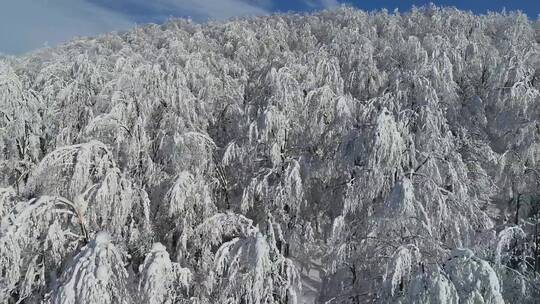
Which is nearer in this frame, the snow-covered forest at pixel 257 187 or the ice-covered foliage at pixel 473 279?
the ice-covered foliage at pixel 473 279

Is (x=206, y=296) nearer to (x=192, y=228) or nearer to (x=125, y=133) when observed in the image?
(x=192, y=228)

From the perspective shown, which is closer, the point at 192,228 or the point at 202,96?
the point at 192,228

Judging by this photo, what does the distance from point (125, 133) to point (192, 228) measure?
2.18 meters

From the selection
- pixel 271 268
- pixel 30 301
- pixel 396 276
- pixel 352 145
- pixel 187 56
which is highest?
pixel 187 56

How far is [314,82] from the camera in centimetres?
1309

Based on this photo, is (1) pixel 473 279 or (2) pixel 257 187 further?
(2) pixel 257 187

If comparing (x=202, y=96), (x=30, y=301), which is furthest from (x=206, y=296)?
(x=202, y=96)

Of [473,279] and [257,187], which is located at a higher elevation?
[473,279]

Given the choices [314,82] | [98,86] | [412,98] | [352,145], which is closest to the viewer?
[352,145]

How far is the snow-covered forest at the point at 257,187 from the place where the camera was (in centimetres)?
630

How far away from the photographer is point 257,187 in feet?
31.1

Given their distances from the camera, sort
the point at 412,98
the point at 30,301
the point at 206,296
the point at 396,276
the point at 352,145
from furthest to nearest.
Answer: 1. the point at 412,98
2. the point at 352,145
3. the point at 206,296
4. the point at 30,301
5. the point at 396,276

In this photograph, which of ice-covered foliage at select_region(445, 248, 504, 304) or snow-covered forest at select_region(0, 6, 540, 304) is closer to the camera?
ice-covered foliage at select_region(445, 248, 504, 304)

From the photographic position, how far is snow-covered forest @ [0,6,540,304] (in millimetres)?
6301
